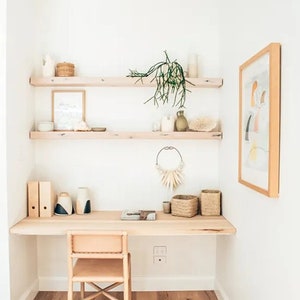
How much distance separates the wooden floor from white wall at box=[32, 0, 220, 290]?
63 millimetres

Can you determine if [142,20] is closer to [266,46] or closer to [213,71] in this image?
[213,71]

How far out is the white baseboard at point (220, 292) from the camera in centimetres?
265

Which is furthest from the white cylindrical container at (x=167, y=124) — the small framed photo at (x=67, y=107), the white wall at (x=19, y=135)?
the white wall at (x=19, y=135)

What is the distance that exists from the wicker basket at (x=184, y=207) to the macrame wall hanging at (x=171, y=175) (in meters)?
0.17

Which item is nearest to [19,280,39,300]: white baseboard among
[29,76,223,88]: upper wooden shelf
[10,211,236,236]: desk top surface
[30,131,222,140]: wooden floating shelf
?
[10,211,236,236]: desk top surface

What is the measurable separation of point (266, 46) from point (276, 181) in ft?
2.23

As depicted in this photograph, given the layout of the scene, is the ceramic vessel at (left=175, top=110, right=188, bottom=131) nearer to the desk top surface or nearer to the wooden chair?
the desk top surface

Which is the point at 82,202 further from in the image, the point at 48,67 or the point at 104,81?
the point at 48,67

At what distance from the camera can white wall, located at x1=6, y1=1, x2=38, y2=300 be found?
7.82 feet

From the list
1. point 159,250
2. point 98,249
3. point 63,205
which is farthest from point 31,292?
point 159,250

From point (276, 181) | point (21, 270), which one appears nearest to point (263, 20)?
point (276, 181)

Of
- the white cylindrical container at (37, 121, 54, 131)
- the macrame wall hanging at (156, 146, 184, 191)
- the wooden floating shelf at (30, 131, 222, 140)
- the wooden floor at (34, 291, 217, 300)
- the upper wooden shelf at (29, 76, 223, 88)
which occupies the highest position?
the upper wooden shelf at (29, 76, 223, 88)

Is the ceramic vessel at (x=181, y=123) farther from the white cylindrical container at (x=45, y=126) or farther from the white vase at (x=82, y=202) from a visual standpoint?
the white cylindrical container at (x=45, y=126)

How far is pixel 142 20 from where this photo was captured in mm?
2908
